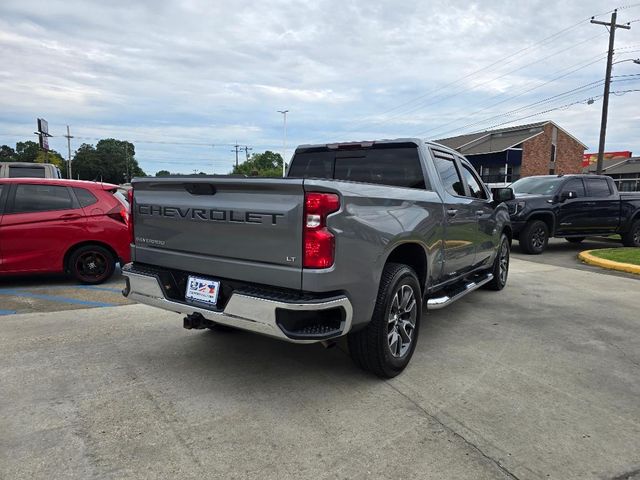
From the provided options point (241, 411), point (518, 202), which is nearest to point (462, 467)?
point (241, 411)

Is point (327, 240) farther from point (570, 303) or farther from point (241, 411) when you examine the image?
point (570, 303)

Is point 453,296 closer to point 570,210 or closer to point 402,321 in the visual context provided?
point 402,321

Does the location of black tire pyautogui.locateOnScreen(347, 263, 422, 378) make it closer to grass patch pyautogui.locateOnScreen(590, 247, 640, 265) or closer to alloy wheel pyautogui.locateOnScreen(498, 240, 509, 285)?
alloy wheel pyautogui.locateOnScreen(498, 240, 509, 285)

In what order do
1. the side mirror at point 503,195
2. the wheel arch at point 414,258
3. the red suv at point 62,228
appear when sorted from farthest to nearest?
the red suv at point 62,228 → the side mirror at point 503,195 → the wheel arch at point 414,258

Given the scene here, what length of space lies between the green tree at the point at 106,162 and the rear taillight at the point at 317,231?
304 feet

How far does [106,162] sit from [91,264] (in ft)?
325

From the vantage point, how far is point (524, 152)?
1670 inches

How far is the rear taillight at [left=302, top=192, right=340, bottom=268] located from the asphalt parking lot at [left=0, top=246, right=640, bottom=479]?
3.38 ft

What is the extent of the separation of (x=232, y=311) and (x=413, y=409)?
1376 millimetres

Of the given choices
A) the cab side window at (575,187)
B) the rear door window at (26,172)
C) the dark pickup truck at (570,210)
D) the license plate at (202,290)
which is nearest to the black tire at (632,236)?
the dark pickup truck at (570,210)

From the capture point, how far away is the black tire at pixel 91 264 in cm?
671

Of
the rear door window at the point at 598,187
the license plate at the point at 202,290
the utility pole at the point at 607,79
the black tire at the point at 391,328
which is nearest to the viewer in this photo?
the license plate at the point at 202,290

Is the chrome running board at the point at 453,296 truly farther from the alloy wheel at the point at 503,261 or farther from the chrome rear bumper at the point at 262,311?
the chrome rear bumper at the point at 262,311

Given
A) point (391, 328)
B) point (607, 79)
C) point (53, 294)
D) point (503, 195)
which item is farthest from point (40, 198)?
point (607, 79)
